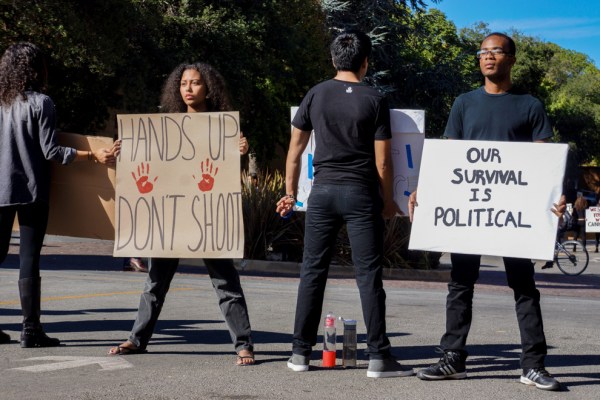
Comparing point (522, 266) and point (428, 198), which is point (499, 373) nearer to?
point (522, 266)

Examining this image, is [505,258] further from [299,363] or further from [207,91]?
[207,91]

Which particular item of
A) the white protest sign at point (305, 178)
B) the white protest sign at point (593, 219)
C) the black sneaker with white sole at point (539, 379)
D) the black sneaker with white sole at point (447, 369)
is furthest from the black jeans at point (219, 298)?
the white protest sign at point (593, 219)

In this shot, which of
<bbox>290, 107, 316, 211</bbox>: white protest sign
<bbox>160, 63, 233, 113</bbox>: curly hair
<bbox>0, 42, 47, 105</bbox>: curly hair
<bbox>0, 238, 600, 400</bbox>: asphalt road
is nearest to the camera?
<bbox>0, 238, 600, 400</bbox>: asphalt road

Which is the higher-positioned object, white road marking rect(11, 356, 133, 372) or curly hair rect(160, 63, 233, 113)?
curly hair rect(160, 63, 233, 113)

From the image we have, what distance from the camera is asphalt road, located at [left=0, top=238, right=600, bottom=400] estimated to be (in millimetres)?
5656

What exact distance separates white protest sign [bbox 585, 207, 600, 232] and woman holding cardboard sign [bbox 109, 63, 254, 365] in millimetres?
25749

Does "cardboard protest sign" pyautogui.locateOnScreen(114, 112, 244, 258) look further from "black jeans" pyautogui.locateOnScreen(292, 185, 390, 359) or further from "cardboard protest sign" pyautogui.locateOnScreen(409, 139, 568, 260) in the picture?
"cardboard protest sign" pyautogui.locateOnScreen(409, 139, 568, 260)

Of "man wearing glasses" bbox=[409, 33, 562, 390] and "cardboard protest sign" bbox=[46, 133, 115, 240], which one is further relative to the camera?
"cardboard protest sign" bbox=[46, 133, 115, 240]

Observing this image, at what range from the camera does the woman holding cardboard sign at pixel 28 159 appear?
670 cm

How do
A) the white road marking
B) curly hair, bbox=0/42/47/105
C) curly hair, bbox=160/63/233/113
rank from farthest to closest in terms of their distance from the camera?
1. curly hair, bbox=0/42/47/105
2. curly hair, bbox=160/63/233/113
3. the white road marking

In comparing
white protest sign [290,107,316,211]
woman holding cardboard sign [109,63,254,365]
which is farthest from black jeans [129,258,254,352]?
white protest sign [290,107,316,211]

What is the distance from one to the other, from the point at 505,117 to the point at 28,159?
3.08 metres

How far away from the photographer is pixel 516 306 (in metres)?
6.11

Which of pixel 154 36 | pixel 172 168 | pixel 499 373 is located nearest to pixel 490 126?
pixel 499 373
